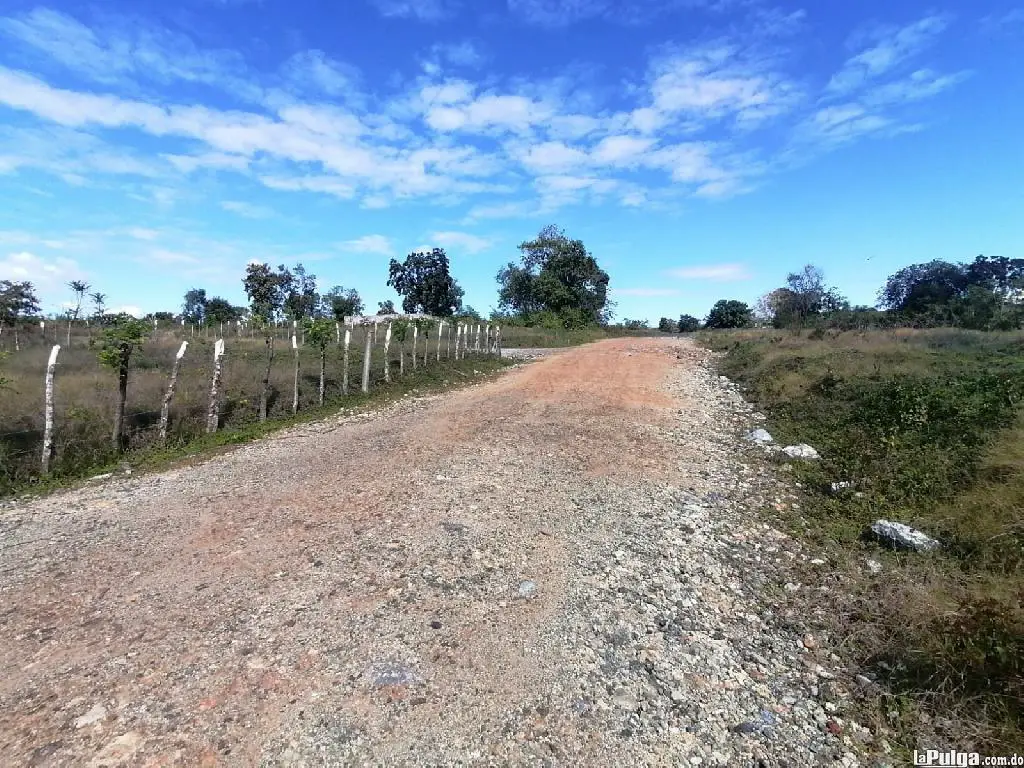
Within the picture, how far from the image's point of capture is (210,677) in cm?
369

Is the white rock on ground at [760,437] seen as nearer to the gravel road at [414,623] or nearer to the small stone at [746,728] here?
the gravel road at [414,623]

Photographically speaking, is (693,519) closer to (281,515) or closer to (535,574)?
(535,574)

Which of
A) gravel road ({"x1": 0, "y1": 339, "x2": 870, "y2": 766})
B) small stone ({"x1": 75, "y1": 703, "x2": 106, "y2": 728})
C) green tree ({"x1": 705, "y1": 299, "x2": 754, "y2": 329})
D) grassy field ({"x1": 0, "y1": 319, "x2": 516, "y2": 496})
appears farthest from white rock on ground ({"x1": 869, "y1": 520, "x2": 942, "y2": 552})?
green tree ({"x1": 705, "y1": 299, "x2": 754, "y2": 329})

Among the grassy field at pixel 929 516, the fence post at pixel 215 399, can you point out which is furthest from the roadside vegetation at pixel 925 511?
the fence post at pixel 215 399

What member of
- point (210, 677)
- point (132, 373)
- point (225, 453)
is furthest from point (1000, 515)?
point (132, 373)

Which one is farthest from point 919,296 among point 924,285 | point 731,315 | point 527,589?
point 527,589

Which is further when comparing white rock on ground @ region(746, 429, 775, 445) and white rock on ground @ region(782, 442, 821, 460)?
white rock on ground @ region(746, 429, 775, 445)

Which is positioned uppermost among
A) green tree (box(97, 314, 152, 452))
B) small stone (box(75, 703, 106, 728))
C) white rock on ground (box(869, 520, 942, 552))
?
green tree (box(97, 314, 152, 452))

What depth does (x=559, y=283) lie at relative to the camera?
5681cm

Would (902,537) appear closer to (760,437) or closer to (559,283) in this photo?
(760,437)

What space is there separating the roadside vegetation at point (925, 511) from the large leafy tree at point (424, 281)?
168 feet

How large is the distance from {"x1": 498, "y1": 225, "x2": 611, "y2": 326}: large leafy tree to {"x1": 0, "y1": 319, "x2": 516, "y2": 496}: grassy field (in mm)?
37268

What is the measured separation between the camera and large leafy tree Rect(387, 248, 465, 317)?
62.9 metres

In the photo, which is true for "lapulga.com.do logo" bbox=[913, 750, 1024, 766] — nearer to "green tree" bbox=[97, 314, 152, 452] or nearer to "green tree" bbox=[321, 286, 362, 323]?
"green tree" bbox=[97, 314, 152, 452]
